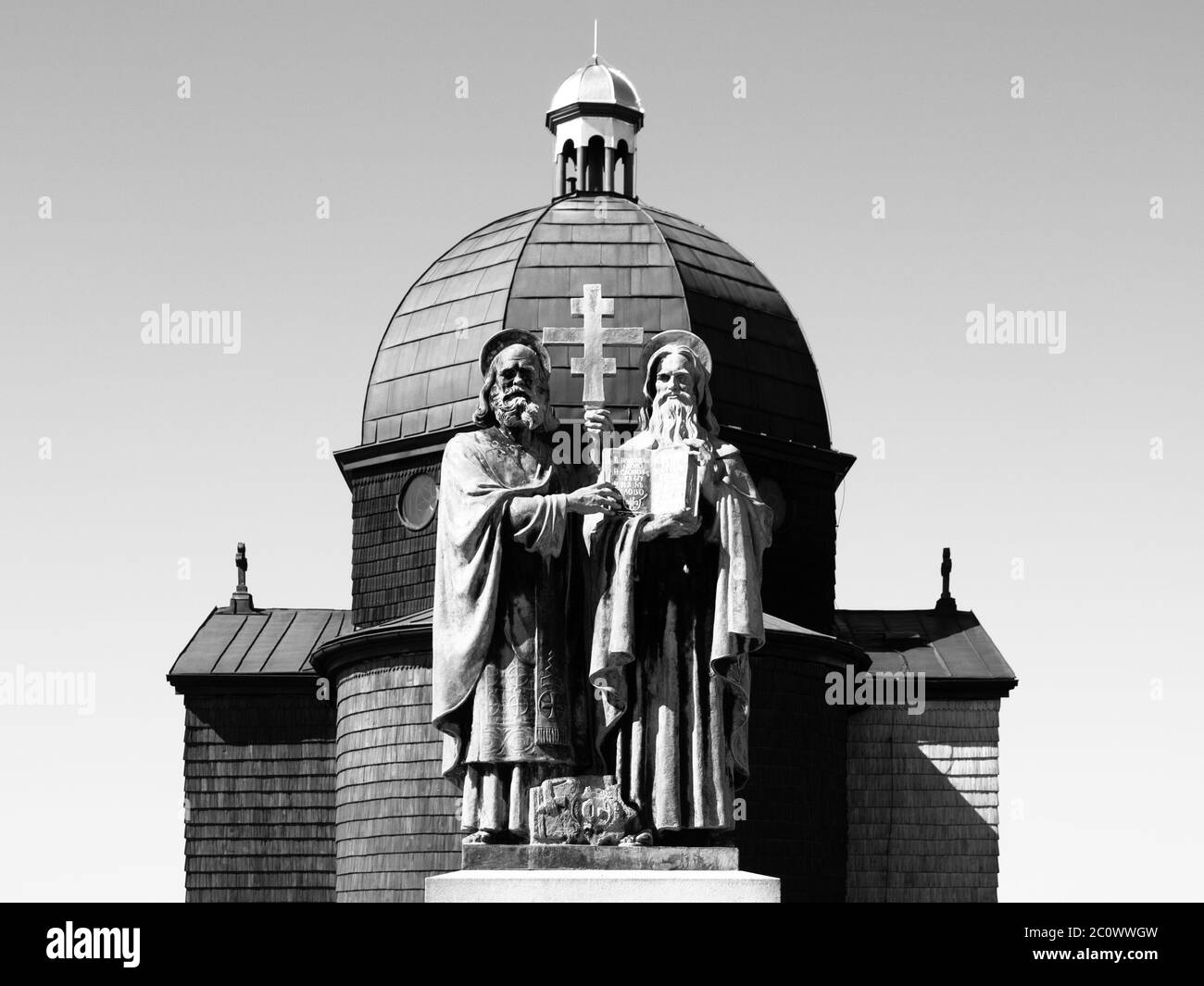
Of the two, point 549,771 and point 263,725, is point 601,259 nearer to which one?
point 263,725

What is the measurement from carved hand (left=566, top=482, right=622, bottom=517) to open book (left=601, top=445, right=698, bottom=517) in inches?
5.6

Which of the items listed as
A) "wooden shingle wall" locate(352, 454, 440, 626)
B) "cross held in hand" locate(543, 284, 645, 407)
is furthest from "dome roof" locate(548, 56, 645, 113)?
"cross held in hand" locate(543, 284, 645, 407)

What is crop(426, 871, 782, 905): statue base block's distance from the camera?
32.9ft

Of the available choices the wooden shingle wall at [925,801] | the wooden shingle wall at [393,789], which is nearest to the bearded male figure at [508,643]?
the wooden shingle wall at [393,789]

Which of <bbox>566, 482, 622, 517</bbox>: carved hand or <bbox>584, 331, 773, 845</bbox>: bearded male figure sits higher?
<bbox>566, 482, 622, 517</bbox>: carved hand

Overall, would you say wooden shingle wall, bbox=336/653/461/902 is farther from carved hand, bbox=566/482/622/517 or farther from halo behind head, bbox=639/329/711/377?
carved hand, bbox=566/482/622/517

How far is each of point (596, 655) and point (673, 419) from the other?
125cm

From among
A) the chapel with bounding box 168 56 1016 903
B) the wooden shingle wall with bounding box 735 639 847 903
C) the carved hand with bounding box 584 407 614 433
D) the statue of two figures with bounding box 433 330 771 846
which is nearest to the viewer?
the statue of two figures with bounding box 433 330 771 846

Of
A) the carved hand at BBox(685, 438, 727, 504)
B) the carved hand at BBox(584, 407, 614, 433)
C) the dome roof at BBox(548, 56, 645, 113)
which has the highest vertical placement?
the dome roof at BBox(548, 56, 645, 113)

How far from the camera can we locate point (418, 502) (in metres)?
40.3

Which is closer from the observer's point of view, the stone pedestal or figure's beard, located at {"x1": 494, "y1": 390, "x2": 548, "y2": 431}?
the stone pedestal

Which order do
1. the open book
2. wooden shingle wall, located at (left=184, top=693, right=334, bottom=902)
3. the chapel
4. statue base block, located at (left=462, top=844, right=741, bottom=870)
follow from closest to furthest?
statue base block, located at (left=462, top=844, right=741, bottom=870) → the open book → the chapel → wooden shingle wall, located at (left=184, top=693, right=334, bottom=902)

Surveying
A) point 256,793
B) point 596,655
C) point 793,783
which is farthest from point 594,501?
point 256,793
